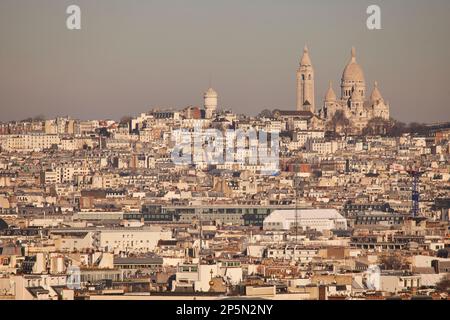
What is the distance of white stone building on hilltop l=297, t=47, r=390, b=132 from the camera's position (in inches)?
2520

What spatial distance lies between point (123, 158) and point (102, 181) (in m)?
6.52

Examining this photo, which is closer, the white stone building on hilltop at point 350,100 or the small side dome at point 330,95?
the white stone building on hilltop at point 350,100

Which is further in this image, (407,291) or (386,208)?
(386,208)

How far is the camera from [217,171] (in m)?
51.9

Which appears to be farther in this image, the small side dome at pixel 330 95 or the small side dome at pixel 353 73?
the small side dome at pixel 330 95

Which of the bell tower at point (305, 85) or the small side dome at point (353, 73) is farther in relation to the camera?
the small side dome at point (353, 73)

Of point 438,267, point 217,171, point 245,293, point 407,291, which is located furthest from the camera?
point 217,171

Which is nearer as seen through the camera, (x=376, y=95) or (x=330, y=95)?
(x=376, y=95)

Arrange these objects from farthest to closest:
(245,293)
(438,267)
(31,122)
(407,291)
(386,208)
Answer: (31,122)
(386,208)
(438,267)
(407,291)
(245,293)

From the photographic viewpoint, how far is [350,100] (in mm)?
69625

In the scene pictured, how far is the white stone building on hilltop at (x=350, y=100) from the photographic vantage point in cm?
6400

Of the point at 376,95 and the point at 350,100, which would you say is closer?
the point at 376,95
